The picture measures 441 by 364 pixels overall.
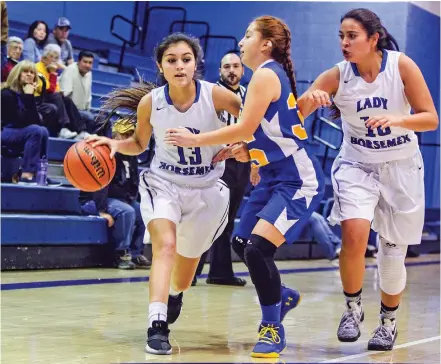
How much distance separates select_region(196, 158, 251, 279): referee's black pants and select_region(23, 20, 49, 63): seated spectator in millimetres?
4025

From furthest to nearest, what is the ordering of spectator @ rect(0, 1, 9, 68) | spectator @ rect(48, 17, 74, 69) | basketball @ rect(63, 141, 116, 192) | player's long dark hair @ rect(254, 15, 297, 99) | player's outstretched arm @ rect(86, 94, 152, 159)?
spectator @ rect(48, 17, 74, 69) < spectator @ rect(0, 1, 9, 68) < player's outstretched arm @ rect(86, 94, 152, 159) < basketball @ rect(63, 141, 116, 192) < player's long dark hair @ rect(254, 15, 297, 99)

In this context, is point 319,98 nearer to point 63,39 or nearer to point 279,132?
point 279,132

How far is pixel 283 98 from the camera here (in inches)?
164

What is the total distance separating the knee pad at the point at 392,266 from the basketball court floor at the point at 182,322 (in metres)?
0.33

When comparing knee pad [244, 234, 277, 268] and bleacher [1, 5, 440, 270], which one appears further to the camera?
bleacher [1, 5, 440, 270]

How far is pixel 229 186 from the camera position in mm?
7207

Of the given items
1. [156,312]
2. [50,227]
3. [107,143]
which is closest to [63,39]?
[50,227]

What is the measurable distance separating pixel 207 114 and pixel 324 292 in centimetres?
336

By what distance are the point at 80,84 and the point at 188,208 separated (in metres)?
6.18

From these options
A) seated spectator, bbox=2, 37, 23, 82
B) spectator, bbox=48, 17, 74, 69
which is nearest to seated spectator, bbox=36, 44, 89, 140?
seated spectator, bbox=2, 37, 23, 82

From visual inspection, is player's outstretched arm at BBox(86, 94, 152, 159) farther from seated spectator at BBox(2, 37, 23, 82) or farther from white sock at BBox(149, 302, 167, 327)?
seated spectator at BBox(2, 37, 23, 82)

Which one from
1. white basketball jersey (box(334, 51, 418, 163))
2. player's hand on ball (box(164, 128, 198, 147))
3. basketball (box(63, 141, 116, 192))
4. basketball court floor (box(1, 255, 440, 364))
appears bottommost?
basketball court floor (box(1, 255, 440, 364))

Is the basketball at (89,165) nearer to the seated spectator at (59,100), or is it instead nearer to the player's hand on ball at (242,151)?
the player's hand on ball at (242,151)

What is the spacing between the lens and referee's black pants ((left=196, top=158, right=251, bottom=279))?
23.8ft
